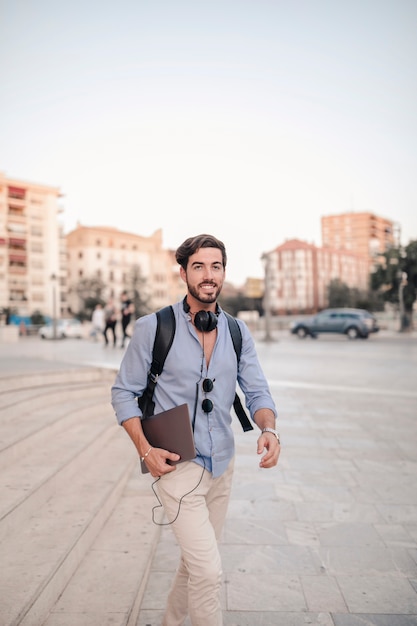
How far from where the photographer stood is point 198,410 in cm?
226

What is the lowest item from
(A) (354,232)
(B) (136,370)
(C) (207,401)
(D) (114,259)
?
(C) (207,401)

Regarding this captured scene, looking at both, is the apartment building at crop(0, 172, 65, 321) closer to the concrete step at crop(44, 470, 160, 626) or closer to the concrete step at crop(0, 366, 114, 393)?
the concrete step at crop(0, 366, 114, 393)

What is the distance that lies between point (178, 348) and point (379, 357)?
1625cm

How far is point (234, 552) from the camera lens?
352 cm

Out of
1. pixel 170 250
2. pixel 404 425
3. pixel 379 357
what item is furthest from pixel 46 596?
pixel 170 250

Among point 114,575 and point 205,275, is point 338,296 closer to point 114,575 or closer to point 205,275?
point 114,575

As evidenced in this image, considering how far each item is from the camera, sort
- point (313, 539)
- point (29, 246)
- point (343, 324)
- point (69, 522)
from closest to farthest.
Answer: point (69, 522) < point (313, 539) < point (343, 324) < point (29, 246)

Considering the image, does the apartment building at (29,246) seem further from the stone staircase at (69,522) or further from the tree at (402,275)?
the stone staircase at (69,522)

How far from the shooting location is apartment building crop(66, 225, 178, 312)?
86062 millimetres

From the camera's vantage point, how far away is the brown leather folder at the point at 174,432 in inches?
82.1

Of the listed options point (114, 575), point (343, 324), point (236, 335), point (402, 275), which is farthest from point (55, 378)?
point (402, 275)

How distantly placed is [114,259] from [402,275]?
61.9m

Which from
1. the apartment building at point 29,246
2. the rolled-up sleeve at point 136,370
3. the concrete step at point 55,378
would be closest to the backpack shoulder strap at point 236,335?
the rolled-up sleeve at point 136,370

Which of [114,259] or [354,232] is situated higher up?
[354,232]
